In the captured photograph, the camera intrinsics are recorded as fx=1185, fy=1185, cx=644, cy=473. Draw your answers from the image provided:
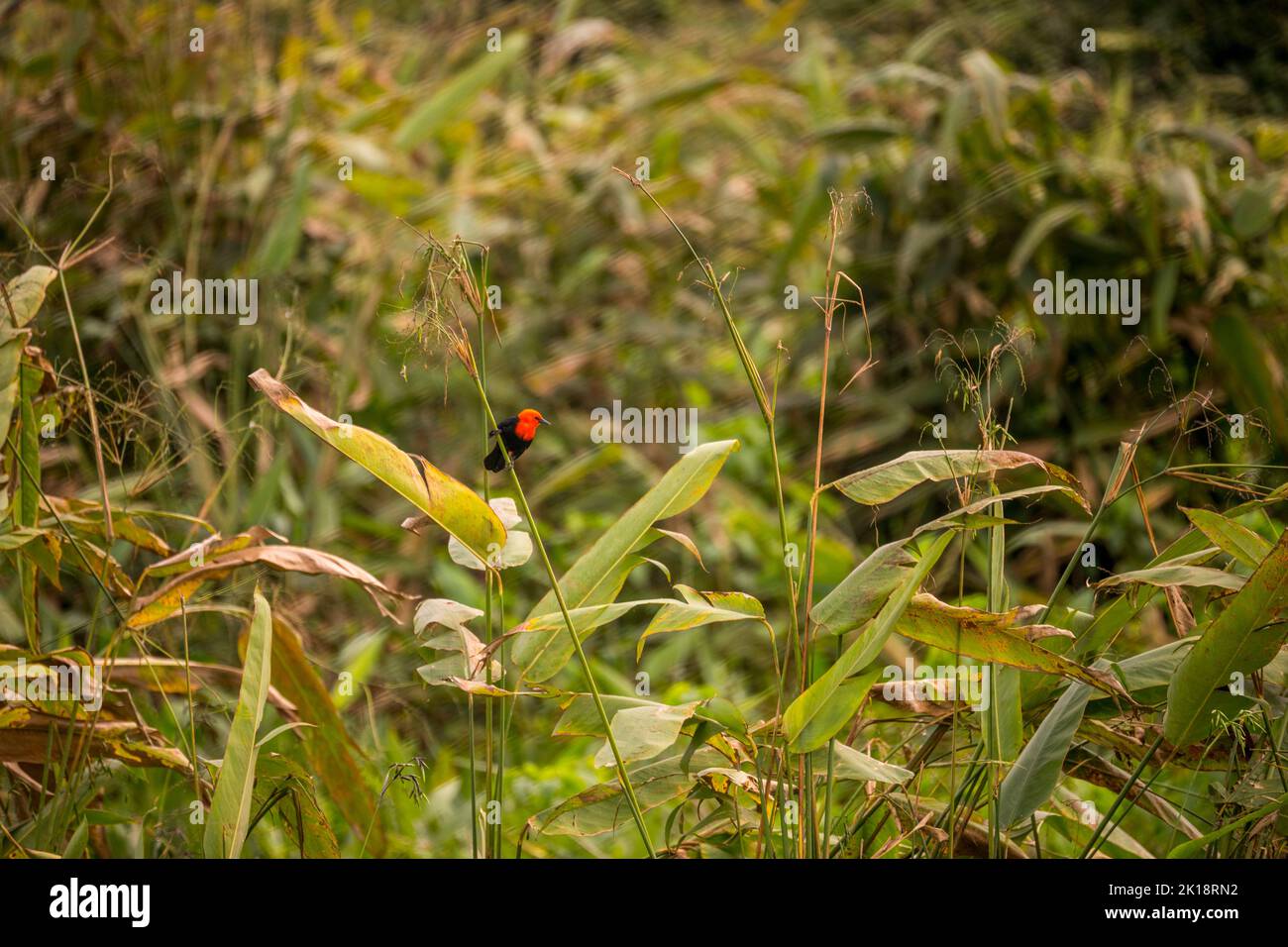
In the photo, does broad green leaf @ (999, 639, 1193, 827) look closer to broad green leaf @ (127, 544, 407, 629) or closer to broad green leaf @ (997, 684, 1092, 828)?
broad green leaf @ (997, 684, 1092, 828)

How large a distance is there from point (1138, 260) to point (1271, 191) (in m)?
0.21

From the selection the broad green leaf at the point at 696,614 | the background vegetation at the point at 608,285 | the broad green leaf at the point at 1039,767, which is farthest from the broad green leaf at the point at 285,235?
the broad green leaf at the point at 1039,767

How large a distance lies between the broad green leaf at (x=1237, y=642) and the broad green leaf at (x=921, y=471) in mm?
87

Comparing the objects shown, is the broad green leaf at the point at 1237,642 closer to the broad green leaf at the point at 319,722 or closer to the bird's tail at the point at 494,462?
the bird's tail at the point at 494,462

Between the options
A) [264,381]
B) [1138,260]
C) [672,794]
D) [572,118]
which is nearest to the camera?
[264,381]

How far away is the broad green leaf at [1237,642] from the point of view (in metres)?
0.58

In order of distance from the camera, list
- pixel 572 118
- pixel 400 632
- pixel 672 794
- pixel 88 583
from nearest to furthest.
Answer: pixel 672 794 → pixel 88 583 → pixel 400 632 → pixel 572 118

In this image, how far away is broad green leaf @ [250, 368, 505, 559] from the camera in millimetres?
562

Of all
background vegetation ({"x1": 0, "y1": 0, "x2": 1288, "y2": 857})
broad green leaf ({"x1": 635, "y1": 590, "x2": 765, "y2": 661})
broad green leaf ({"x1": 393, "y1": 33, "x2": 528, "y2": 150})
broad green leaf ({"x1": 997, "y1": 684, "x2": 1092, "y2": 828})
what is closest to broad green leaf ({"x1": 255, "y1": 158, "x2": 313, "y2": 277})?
background vegetation ({"x1": 0, "y1": 0, "x2": 1288, "y2": 857})

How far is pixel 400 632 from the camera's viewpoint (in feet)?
5.74

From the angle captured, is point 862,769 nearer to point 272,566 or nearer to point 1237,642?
point 1237,642

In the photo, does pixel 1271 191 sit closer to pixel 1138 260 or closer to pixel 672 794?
pixel 1138 260

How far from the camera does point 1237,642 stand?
60 cm
